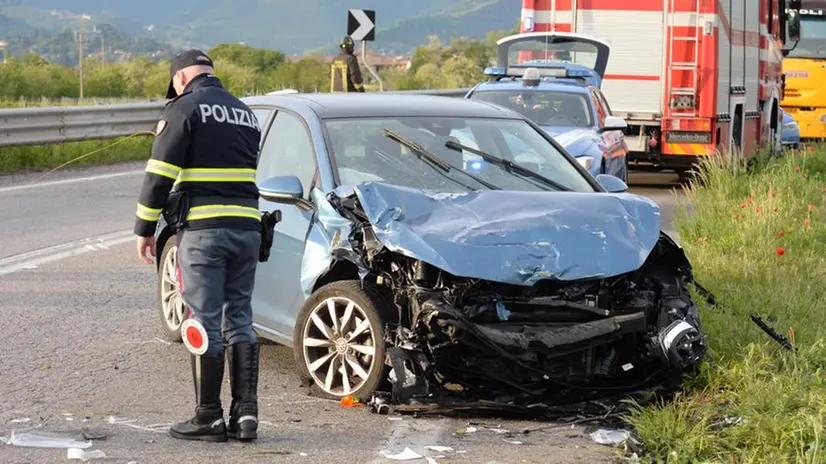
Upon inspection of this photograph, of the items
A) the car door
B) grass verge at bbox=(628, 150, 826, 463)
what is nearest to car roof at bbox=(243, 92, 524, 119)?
the car door

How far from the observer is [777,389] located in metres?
5.97

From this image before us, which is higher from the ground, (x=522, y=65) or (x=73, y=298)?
(x=522, y=65)

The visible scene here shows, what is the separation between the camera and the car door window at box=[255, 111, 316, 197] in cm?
727

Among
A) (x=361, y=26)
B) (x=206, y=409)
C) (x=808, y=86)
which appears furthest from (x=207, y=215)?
(x=808, y=86)

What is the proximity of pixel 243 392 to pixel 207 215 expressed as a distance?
2.57 ft

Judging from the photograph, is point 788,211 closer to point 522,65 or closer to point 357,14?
point 522,65

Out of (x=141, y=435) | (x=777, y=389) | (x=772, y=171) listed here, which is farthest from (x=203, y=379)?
(x=772, y=171)

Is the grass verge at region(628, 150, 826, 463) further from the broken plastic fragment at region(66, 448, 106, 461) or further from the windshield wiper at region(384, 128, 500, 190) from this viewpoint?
the broken plastic fragment at region(66, 448, 106, 461)

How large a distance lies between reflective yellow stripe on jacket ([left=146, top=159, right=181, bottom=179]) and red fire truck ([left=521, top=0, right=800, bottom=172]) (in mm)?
12675

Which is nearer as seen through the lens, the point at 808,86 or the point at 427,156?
the point at 427,156

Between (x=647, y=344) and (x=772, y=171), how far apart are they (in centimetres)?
849

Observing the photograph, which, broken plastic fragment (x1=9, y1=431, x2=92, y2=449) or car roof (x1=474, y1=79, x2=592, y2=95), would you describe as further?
car roof (x1=474, y1=79, x2=592, y2=95)

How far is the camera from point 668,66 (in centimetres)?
1783

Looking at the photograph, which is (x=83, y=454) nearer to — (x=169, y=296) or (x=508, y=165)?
(x=169, y=296)
